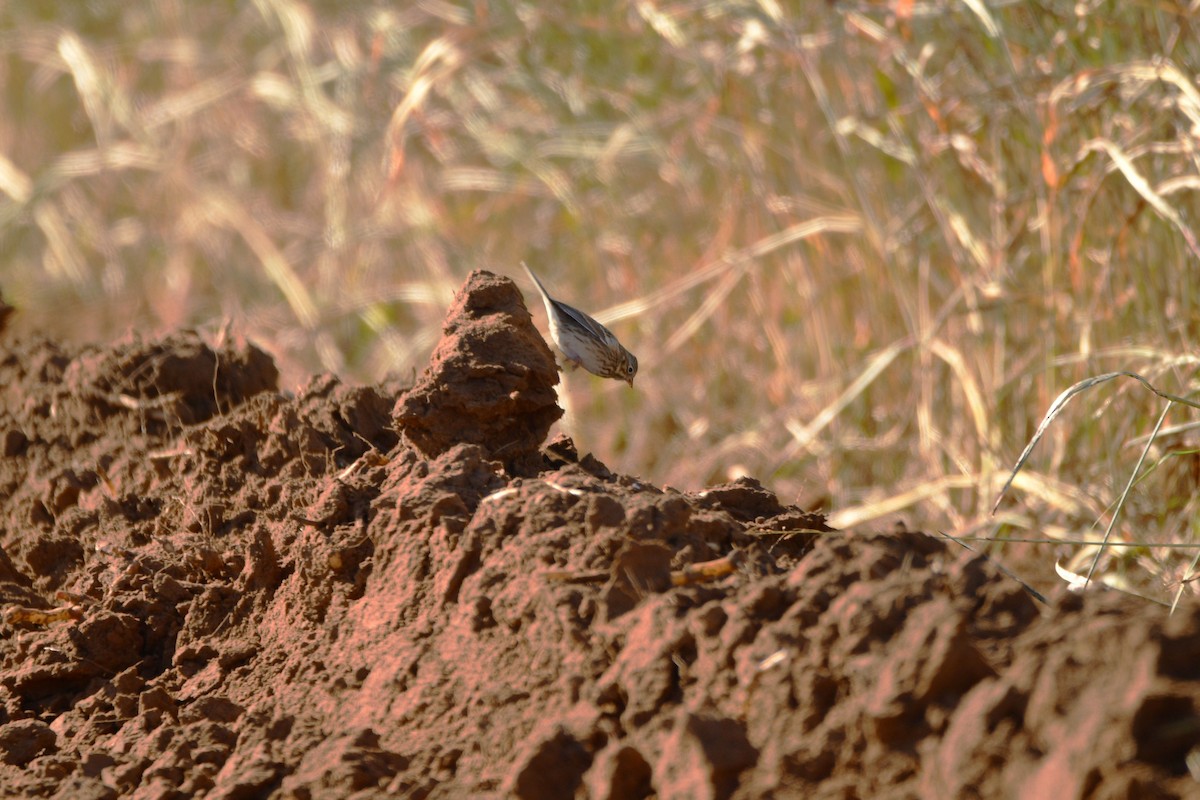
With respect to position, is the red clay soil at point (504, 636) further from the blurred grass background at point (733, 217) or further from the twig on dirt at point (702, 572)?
the blurred grass background at point (733, 217)

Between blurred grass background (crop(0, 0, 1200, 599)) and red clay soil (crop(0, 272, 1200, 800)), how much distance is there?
0.86 metres

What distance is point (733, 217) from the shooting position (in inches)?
190

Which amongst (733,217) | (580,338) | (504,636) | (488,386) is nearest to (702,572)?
(504,636)

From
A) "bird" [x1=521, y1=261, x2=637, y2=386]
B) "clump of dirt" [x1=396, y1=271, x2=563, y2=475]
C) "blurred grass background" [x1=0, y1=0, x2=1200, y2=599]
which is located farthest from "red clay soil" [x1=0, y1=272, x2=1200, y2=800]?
"blurred grass background" [x1=0, y1=0, x2=1200, y2=599]

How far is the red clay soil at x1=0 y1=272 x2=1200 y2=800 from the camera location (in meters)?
1.25

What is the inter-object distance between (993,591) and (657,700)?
1.19 ft

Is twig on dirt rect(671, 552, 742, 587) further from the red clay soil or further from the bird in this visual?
the bird

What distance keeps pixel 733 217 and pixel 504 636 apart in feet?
11.0

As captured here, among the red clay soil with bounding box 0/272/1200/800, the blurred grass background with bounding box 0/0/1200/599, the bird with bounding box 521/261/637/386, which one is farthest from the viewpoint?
the blurred grass background with bounding box 0/0/1200/599

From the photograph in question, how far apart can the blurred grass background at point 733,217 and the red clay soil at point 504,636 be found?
2.84 ft

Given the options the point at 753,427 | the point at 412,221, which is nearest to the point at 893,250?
the point at 753,427

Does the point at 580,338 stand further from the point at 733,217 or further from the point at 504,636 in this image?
the point at 733,217

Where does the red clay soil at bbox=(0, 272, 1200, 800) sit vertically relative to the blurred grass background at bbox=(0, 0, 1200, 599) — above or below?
below

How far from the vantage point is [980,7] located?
3037 mm
